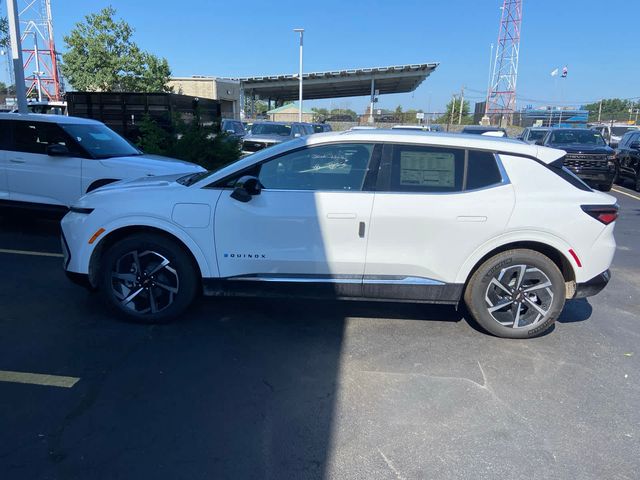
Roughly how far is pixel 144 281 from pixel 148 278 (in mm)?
45

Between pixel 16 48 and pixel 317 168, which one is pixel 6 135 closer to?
pixel 16 48

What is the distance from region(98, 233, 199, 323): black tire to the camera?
4125mm

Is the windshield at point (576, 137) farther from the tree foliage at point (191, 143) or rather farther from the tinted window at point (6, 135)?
the tinted window at point (6, 135)

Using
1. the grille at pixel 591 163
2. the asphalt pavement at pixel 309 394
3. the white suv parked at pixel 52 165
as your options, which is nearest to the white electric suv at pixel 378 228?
the asphalt pavement at pixel 309 394

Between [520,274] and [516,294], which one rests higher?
[520,274]

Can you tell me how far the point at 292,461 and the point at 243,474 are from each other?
270 millimetres

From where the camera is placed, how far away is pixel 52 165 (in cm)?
706

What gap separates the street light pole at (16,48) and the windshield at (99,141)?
399 centimetres

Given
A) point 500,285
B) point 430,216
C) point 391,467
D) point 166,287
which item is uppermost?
point 430,216

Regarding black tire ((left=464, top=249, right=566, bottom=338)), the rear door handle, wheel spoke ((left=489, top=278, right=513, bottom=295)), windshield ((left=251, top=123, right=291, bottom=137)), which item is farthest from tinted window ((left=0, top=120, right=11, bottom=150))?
windshield ((left=251, top=123, right=291, bottom=137))

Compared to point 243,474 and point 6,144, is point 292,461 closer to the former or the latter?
point 243,474

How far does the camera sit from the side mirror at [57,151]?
6.91 meters

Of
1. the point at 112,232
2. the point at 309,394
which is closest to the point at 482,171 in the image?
the point at 309,394

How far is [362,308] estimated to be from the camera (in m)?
4.77
